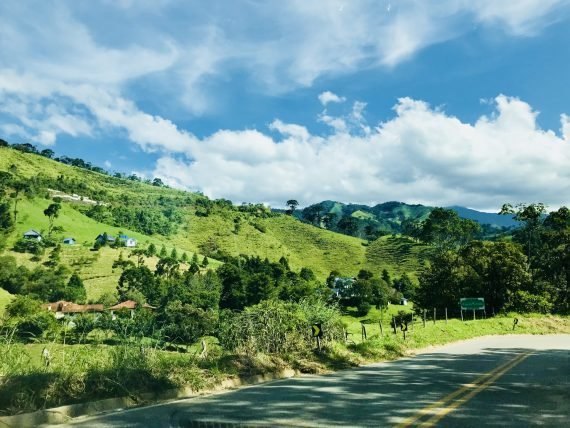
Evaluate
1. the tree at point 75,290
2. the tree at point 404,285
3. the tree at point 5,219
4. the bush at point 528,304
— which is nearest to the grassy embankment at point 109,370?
the bush at point 528,304

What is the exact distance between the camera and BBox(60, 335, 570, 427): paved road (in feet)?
23.5

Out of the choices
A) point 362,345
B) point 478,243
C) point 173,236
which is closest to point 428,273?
point 478,243

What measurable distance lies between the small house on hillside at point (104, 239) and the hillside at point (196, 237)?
2446mm

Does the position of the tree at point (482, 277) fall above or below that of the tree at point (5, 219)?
below

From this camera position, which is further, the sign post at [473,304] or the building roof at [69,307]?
the building roof at [69,307]

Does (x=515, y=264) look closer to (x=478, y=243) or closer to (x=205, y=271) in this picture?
(x=478, y=243)

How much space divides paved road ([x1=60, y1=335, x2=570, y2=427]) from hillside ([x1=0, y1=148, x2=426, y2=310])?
384 ft

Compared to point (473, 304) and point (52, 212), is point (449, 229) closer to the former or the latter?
point (473, 304)

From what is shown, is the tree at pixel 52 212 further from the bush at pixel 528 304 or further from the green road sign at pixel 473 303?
the bush at pixel 528 304

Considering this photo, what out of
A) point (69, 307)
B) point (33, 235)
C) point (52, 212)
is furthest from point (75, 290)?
point (52, 212)

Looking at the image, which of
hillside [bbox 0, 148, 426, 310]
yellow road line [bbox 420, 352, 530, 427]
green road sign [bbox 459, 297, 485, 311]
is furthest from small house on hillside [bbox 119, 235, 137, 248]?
yellow road line [bbox 420, 352, 530, 427]

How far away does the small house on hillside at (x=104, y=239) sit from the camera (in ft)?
476

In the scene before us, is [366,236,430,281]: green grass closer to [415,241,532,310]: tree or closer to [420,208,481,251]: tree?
[420,208,481,251]: tree

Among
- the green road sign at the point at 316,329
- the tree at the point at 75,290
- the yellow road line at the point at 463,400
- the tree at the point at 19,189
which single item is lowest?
the yellow road line at the point at 463,400
